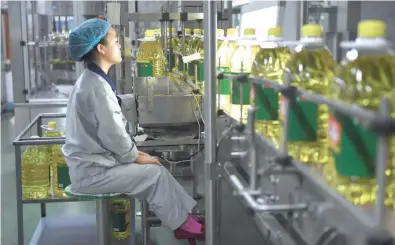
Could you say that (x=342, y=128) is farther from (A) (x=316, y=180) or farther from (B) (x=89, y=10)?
(B) (x=89, y=10)

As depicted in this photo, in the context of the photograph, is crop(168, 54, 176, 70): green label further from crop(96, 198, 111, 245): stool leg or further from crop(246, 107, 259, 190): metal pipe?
crop(246, 107, 259, 190): metal pipe

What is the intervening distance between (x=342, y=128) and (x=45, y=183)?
91.3 inches

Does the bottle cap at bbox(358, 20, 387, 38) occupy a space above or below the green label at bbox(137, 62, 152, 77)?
above

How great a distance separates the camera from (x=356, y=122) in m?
0.87

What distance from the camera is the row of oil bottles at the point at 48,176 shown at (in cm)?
280

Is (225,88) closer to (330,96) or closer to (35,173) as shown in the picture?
(330,96)

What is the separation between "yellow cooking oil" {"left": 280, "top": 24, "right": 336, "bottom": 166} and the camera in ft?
3.75

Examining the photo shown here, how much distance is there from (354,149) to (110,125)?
4.99 ft

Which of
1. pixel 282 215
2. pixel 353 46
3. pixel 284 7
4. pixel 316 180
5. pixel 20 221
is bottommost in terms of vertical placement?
pixel 20 221

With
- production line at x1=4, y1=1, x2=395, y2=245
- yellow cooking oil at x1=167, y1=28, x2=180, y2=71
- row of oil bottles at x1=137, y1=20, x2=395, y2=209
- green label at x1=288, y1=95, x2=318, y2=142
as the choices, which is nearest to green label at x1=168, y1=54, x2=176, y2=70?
yellow cooking oil at x1=167, y1=28, x2=180, y2=71

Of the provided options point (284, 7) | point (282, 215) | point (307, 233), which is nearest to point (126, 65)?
point (284, 7)

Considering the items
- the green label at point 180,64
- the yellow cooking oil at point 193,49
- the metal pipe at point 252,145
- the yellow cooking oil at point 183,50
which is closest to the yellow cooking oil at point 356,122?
the metal pipe at point 252,145

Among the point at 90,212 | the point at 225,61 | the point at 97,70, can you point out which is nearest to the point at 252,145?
the point at 225,61

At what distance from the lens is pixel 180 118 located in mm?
2572
